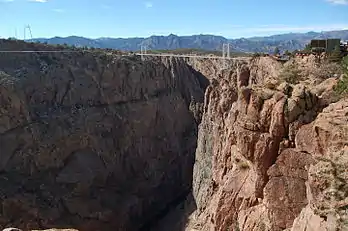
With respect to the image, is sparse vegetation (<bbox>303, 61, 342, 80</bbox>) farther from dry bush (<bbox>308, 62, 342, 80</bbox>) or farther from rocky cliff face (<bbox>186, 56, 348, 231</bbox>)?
rocky cliff face (<bbox>186, 56, 348, 231</bbox>)

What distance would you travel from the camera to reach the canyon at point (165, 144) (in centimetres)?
2148

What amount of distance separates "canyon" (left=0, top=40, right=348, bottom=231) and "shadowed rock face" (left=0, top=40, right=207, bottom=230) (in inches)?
6.2

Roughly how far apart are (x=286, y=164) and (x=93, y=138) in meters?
42.3

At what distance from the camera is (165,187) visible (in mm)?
66500

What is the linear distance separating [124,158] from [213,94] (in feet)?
61.7

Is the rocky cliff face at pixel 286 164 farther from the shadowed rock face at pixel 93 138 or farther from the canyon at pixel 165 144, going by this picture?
the shadowed rock face at pixel 93 138

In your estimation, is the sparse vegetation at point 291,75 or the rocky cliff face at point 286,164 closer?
the rocky cliff face at point 286,164

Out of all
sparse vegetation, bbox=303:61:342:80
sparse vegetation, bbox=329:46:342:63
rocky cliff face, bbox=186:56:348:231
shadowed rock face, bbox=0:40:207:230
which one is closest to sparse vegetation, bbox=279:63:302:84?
sparse vegetation, bbox=303:61:342:80

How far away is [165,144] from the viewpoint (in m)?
69.8

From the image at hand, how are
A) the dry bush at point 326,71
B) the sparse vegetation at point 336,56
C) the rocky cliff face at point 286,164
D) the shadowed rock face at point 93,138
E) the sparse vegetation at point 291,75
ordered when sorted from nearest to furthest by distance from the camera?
the rocky cliff face at point 286,164
the dry bush at point 326,71
the sparse vegetation at point 291,75
the sparse vegetation at point 336,56
the shadowed rock face at point 93,138

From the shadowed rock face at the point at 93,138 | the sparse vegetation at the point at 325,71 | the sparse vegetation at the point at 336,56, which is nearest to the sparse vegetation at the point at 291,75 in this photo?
the sparse vegetation at the point at 325,71

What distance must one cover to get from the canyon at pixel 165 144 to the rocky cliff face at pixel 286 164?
6 centimetres

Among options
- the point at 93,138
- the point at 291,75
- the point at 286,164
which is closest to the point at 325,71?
the point at 291,75

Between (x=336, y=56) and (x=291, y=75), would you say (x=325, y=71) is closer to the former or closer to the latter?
(x=291, y=75)
